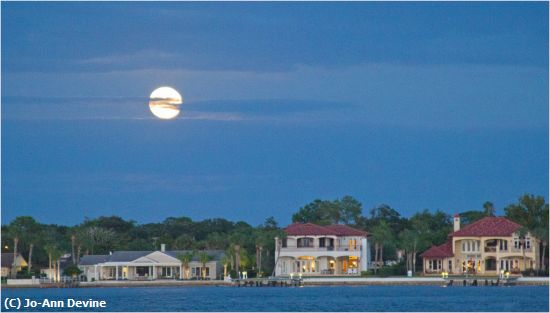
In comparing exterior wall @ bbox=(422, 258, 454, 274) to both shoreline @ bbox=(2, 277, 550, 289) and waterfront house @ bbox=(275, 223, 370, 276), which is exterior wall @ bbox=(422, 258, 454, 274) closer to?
waterfront house @ bbox=(275, 223, 370, 276)

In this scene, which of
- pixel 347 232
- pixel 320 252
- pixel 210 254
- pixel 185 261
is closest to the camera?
pixel 320 252

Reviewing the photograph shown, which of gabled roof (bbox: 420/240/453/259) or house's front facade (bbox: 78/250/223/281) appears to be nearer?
gabled roof (bbox: 420/240/453/259)

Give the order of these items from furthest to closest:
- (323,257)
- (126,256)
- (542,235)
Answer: (126,256) < (323,257) < (542,235)

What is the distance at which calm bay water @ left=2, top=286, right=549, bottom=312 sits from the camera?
72.8m

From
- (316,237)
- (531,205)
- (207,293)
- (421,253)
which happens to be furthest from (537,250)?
(207,293)

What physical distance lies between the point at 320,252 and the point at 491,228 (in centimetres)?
1524

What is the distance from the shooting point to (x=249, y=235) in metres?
129

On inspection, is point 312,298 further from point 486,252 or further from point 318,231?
point 318,231

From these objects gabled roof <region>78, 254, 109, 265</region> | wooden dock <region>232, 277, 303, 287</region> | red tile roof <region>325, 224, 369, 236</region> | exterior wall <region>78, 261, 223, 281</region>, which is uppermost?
red tile roof <region>325, 224, 369, 236</region>

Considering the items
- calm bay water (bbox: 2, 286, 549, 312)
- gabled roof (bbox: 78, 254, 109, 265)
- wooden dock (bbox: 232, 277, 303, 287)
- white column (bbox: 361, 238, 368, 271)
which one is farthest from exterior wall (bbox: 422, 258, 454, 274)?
gabled roof (bbox: 78, 254, 109, 265)

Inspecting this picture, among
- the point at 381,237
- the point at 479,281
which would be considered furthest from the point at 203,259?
the point at 479,281

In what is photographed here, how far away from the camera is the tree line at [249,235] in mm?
110631

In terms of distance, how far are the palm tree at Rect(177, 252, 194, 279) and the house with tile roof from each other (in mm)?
20571

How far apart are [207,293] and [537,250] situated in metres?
29.1
